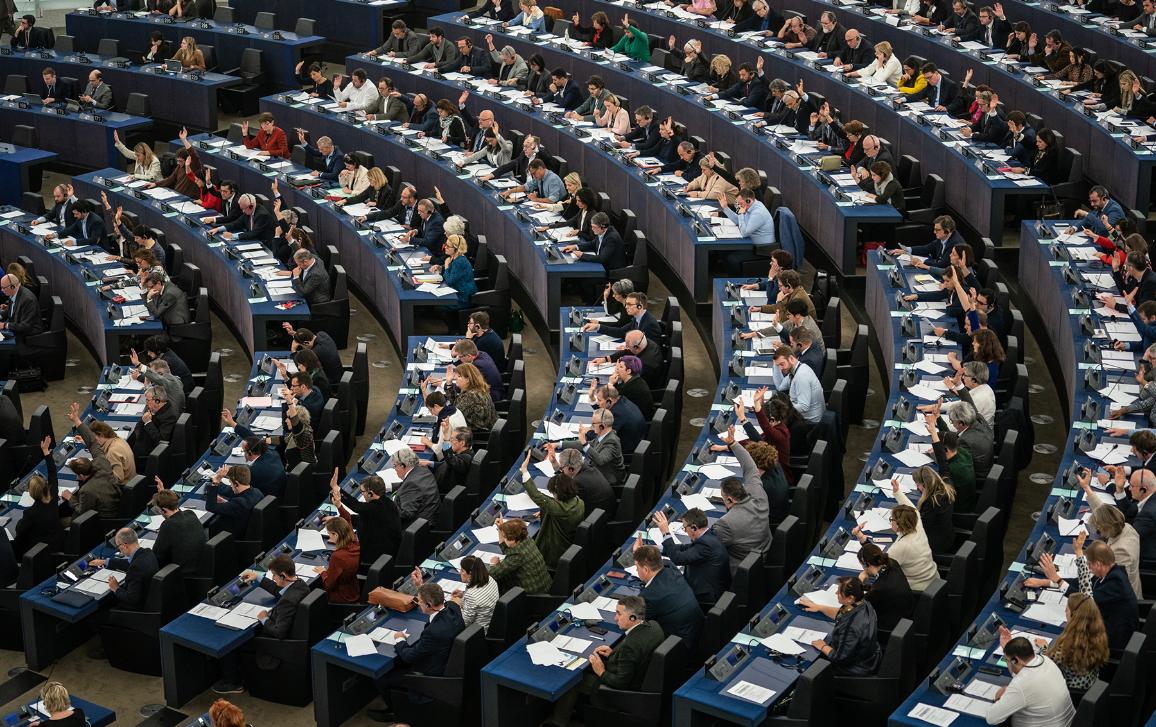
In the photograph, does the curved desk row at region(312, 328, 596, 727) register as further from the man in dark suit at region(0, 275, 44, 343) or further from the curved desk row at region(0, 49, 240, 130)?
the curved desk row at region(0, 49, 240, 130)

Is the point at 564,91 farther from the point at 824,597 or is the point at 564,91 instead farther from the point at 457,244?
the point at 824,597

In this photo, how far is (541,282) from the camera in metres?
17.3

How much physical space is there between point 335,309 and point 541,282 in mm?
2249

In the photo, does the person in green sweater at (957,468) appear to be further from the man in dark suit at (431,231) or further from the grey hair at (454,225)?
the man in dark suit at (431,231)

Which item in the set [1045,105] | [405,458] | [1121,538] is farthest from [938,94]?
[1121,538]

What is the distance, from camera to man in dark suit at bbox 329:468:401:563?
12.2m

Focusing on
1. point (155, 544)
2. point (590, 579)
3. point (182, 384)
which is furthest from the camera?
point (182, 384)

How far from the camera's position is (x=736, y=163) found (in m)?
20.0

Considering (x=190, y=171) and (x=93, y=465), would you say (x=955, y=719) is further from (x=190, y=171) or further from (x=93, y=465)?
(x=190, y=171)

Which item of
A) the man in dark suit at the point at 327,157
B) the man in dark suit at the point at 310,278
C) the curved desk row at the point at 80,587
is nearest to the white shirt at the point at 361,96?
the man in dark suit at the point at 327,157

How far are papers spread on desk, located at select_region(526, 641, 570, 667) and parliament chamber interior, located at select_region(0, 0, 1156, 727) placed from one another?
52mm

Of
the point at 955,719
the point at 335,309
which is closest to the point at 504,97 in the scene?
the point at 335,309

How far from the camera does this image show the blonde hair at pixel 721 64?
836 inches

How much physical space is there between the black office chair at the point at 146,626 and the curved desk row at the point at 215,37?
1440cm
